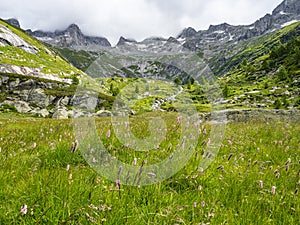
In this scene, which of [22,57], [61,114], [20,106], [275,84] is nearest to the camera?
[61,114]

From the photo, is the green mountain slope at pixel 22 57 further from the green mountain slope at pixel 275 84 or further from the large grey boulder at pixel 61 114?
the green mountain slope at pixel 275 84

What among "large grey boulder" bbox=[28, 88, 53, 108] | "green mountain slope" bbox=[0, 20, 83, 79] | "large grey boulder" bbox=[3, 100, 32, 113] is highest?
"green mountain slope" bbox=[0, 20, 83, 79]

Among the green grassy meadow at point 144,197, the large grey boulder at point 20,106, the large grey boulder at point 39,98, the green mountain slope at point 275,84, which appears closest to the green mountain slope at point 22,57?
the large grey boulder at point 39,98

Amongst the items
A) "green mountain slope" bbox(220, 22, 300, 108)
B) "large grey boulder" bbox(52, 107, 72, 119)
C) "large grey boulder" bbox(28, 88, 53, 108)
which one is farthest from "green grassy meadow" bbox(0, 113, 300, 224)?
"green mountain slope" bbox(220, 22, 300, 108)

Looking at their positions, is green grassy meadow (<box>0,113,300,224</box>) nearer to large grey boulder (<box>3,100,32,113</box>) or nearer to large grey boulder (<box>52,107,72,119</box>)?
large grey boulder (<box>52,107,72,119</box>)

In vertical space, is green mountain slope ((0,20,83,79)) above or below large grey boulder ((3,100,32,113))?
above

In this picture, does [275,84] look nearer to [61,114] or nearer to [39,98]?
[39,98]

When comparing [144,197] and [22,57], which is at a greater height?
[22,57]

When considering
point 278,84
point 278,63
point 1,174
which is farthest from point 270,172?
point 278,63

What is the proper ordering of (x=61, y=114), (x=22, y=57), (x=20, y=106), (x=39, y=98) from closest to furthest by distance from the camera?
(x=61, y=114)
(x=20, y=106)
(x=39, y=98)
(x=22, y=57)

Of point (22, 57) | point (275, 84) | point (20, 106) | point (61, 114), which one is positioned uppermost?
point (275, 84)

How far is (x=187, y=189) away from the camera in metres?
3.71

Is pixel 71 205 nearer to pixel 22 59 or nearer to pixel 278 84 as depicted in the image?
pixel 278 84

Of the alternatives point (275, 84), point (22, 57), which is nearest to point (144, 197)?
point (275, 84)
